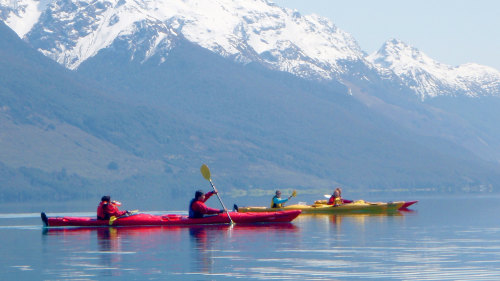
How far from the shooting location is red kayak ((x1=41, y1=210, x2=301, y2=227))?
268 ft

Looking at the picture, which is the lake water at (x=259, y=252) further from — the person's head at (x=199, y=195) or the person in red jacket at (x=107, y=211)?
the person's head at (x=199, y=195)

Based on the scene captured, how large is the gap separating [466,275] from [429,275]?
1.60 meters

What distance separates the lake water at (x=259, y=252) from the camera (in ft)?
168

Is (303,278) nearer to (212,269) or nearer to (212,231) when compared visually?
(212,269)

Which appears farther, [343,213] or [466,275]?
[343,213]

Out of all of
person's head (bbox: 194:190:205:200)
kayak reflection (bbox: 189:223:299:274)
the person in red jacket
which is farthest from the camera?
the person in red jacket

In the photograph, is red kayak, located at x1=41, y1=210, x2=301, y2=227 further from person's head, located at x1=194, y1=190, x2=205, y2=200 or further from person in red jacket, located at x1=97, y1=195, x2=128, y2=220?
person's head, located at x1=194, y1=190, x2=205, y2=200

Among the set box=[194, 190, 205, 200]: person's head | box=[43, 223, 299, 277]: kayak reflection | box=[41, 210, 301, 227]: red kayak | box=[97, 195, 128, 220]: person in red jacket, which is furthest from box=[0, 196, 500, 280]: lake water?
box=[194, 190, 205, 200]: person's head

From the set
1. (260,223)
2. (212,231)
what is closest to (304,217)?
(260,223)

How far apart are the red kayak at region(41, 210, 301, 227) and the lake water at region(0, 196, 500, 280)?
2.58ft

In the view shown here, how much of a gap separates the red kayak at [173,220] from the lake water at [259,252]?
2.58 feet

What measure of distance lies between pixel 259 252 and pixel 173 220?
873 inches

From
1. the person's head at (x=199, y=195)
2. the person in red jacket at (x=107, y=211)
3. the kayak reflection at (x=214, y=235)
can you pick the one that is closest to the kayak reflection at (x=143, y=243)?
the kayak reflection at (x=214, y=235)

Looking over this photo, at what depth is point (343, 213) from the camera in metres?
103
